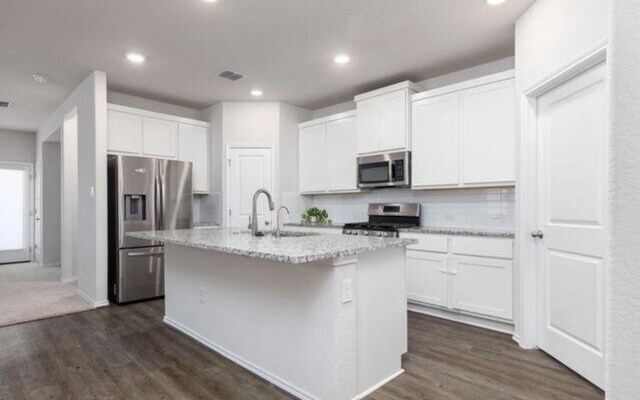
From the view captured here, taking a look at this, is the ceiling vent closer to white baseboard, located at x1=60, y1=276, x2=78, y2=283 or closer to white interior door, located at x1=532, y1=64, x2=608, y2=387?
white interior door, located at x1=532, y1=64, x2=608, y2=387

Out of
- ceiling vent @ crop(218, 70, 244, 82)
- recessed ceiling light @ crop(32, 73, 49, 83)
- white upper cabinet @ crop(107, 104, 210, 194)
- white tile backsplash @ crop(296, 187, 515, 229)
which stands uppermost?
ceiling vent @ crop(218, 70, 244, 82)

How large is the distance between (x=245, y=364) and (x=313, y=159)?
10.7 feet

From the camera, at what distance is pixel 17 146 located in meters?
6.96

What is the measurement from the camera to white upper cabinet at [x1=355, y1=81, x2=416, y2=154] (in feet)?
13.4

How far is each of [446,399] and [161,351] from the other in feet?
6.76

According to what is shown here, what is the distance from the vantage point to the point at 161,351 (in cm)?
278

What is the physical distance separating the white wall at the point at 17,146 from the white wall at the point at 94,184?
3839 mm

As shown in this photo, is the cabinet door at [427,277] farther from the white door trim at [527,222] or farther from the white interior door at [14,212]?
the white interior door at [14,212]

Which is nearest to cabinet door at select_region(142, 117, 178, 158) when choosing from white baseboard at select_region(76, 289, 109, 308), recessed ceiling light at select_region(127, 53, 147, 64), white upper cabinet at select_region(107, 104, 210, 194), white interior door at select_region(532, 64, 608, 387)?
white upper cabinet at select_region(107, 104, 210, 194)

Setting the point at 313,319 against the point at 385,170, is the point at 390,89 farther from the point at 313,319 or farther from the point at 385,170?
the point at 313,319

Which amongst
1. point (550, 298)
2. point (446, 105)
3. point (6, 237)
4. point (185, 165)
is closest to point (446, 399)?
point (550, 298)

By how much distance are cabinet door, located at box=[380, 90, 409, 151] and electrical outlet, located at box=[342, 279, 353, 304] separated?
2460mm

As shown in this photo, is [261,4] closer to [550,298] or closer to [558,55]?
[558,55]

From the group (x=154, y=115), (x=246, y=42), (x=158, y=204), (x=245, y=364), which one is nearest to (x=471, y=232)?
(x=245, y=364)
